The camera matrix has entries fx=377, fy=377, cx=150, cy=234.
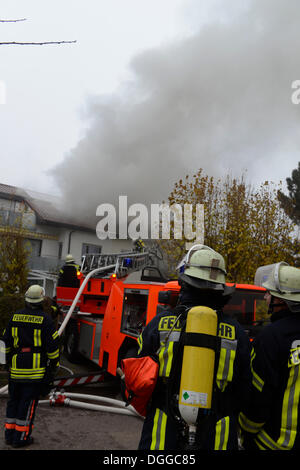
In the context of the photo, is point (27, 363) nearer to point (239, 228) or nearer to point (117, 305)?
point (117, 305)

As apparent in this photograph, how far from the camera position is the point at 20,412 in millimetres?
3615

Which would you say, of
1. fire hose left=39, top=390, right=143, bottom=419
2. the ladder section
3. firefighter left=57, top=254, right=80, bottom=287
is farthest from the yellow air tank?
firefighter left=57, top=254, right=80, bottom=287

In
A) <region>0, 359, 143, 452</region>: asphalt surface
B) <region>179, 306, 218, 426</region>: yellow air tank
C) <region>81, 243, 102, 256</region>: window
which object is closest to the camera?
<region>179, 306, 218, 426</region>: yellow air tank

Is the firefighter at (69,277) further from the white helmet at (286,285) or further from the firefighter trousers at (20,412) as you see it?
the white helmet at (286,285)

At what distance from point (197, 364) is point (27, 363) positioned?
2.46m

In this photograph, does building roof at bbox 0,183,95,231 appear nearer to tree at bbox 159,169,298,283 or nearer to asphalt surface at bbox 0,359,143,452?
tree at bbox 159,169,298,283

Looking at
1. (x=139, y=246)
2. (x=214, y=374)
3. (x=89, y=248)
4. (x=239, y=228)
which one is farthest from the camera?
(x=89, y=248)

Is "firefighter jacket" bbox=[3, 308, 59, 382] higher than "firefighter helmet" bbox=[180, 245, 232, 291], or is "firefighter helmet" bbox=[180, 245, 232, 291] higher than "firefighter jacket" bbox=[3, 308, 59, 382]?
"firefighter helmet" bbox=[180, 245, 232, 291]

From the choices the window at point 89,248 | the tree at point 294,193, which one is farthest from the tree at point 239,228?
the window at point 89,248

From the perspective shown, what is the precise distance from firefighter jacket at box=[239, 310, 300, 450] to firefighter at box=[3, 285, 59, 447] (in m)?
2.37

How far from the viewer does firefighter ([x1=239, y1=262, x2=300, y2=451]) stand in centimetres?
190

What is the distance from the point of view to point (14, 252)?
492 inches

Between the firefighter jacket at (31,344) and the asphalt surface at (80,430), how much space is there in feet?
2.45

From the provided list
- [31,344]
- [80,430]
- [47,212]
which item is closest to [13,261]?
[80,430]
